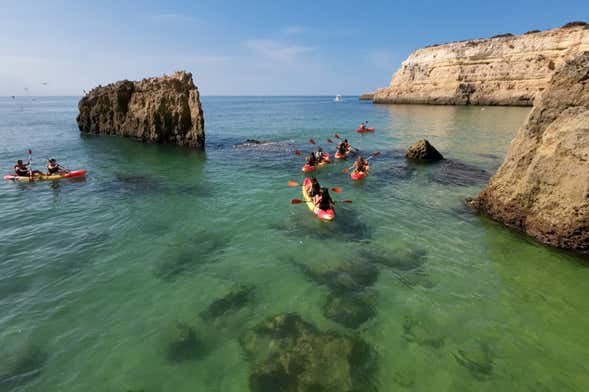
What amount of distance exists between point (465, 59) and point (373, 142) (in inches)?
2539

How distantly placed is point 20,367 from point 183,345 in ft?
11.6

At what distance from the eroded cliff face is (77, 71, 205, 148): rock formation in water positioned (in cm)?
6802

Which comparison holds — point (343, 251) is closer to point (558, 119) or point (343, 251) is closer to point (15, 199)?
point (558, 119)

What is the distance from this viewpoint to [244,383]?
6641mm

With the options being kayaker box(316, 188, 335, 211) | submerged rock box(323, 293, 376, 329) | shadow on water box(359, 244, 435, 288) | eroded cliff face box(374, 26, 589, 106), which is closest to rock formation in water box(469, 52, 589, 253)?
shadow on water box(359, 244, 435, 288)

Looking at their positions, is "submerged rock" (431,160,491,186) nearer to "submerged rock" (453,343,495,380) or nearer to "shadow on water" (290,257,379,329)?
"shadow on water" (290,257,379,329)

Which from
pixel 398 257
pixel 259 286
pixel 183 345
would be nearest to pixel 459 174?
pixel 398 257

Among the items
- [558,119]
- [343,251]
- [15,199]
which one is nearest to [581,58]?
[558,119]

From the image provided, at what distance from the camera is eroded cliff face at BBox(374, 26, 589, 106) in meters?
66.7

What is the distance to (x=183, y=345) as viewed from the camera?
7.63 meters

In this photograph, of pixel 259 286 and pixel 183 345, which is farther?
pixel 259 286

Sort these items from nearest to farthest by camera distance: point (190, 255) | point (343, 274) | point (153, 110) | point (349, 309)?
point (349, 309) < point (343, 274) < point (190, 255) < point (153, 110)

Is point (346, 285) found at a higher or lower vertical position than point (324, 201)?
lower

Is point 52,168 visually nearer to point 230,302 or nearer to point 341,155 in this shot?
point 230,302
